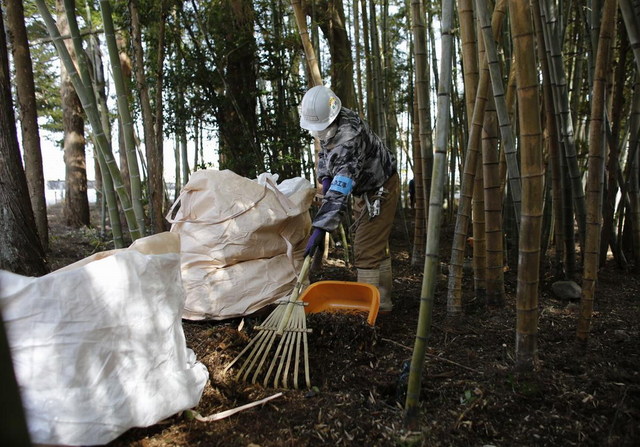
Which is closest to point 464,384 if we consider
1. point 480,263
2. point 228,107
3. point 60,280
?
point 480,263

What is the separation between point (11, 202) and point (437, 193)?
9.48ft

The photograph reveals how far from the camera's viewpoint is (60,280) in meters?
1.29

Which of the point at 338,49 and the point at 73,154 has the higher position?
the point at 338,49

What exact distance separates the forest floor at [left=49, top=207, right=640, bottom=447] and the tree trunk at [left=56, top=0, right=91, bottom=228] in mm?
5771

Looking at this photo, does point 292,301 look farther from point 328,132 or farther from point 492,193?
point 492,193

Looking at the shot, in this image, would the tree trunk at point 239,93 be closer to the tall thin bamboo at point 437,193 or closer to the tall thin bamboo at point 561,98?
the tall thin bamboo at point 561,98

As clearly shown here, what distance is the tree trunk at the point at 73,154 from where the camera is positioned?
23.6 feet

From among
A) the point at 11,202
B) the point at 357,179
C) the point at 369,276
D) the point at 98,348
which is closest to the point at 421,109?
the point at 357,179

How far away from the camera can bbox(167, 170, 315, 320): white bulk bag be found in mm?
2686

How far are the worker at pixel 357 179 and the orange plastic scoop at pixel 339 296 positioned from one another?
184 mm

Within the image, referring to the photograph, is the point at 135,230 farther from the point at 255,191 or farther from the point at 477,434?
A: the point at 477,434

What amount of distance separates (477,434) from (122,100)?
7.26 feet

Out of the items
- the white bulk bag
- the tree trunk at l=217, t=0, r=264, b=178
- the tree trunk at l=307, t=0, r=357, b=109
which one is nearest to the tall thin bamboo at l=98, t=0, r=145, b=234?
the white bulk bag

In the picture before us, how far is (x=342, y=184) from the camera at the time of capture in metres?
2.44
